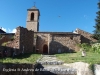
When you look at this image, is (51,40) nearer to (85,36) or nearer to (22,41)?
(85,36)

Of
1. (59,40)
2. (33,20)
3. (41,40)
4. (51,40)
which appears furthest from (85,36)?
(33,20)

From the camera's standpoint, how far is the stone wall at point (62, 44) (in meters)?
29.7

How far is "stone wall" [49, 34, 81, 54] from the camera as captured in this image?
29.7 m

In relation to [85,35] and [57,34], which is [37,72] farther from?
[85,35]

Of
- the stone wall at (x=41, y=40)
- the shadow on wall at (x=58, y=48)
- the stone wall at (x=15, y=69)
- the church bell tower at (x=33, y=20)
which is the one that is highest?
the church bell tower at (x=33, y=20)

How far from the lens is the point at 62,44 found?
30234 mm

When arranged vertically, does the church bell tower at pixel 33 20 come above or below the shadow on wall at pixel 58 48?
above

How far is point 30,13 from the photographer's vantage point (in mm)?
39562

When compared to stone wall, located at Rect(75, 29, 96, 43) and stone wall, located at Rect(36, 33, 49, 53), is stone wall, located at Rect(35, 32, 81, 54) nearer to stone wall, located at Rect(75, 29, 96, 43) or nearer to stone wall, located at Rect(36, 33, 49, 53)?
stone wall, located at Rect(36, 33, 49, 53)

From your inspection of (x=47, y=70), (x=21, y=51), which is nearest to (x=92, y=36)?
(x=21, y=51)

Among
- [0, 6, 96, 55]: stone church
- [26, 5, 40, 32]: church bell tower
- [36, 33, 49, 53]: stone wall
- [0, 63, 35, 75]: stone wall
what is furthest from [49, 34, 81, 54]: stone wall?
[0, 63, 35, 75]: stone wall

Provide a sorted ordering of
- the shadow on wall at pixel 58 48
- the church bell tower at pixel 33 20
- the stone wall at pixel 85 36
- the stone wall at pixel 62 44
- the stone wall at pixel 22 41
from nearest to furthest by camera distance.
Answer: the stone wall at pixel 22 41, the shadow on wall at pixel 58 48, the stone wall at pixel 62 44, the stone wall at pixel 85 36, the church bell tower at pixel 33 20

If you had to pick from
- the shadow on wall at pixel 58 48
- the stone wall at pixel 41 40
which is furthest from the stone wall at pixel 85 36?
the stone wall at pixel 41 40

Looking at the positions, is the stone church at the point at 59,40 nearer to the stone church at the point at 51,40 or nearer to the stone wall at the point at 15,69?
the stone church at the point at 51,40
